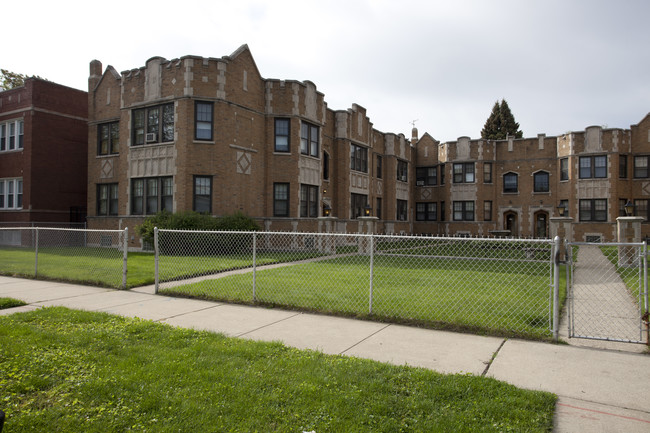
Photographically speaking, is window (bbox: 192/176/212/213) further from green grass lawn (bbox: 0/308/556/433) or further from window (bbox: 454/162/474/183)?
window (bbox: 454/162/474/183)

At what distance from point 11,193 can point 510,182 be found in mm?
36606

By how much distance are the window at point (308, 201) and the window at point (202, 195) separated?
501cm

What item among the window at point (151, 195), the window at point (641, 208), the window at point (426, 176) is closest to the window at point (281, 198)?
the window at point (151, 195)

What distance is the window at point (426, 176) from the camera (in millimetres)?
37969

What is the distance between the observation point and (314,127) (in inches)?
912

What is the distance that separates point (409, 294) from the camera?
861 centimetres

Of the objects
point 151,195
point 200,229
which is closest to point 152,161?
point 151,195

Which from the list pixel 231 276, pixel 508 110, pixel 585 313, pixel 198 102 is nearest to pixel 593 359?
pixel 585 313

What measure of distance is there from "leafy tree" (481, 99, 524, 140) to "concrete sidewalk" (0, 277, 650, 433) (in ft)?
186

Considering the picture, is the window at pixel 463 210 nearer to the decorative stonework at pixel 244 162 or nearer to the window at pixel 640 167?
the window at pixel 640 167

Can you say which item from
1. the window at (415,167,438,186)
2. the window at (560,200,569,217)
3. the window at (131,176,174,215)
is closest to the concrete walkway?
the window at (131,176,174,215)

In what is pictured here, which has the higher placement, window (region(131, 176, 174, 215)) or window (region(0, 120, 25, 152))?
window (region(0, 120, 25, 152))

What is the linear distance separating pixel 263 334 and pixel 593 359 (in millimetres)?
4352

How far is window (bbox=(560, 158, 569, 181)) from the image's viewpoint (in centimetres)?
3222
